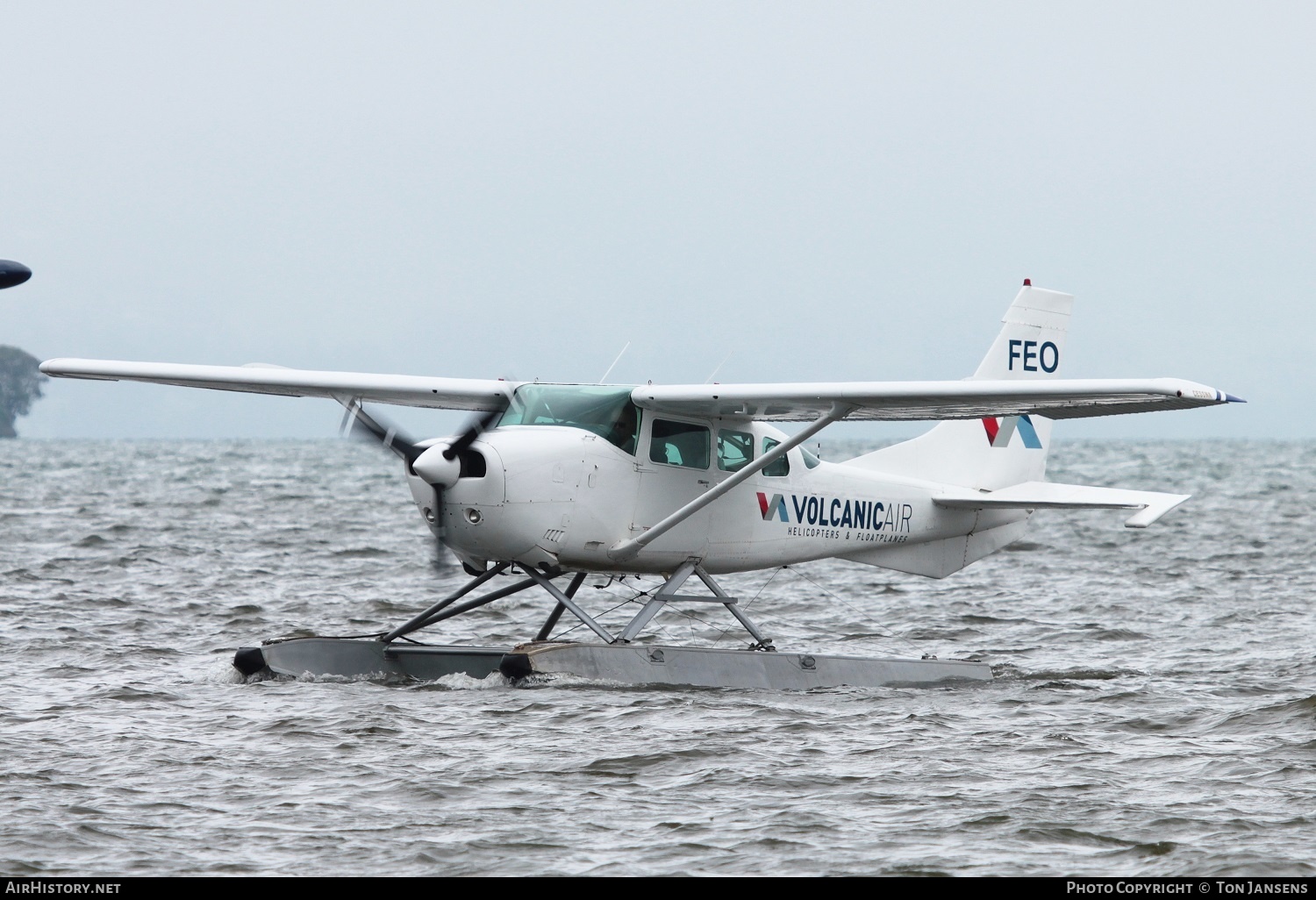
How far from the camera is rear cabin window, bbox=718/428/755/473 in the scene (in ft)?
41.0

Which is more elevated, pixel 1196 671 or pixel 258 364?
pixel 258 364

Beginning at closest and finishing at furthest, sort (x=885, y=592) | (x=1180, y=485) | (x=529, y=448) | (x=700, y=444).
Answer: (x=529, y=448)
(x=700, y=444)
(x=885, y=592)
(x=1180, y=485)

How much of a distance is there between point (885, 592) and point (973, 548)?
22.3ft

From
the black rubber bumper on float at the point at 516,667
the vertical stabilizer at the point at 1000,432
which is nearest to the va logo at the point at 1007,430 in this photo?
the vertical stabilizer at the point at 1000,432

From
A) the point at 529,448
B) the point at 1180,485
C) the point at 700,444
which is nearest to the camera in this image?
the point at 529,448

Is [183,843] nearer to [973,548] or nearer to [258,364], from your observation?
[258,364]

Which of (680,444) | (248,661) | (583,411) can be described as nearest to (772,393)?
(680,444)

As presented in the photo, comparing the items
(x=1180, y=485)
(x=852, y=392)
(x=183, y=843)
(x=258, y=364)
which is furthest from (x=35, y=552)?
(x=1180, y=485)

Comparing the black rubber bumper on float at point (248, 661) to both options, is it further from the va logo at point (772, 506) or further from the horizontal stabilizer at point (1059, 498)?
the horizontal stabilizer at point (1059, 498)

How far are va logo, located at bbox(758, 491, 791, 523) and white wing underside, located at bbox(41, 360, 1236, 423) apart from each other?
646mm

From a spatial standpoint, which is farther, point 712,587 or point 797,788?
point 712,587

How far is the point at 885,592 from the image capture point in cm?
2108

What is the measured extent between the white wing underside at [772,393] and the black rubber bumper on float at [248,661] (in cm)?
216

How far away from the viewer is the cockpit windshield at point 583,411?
11.8 m
